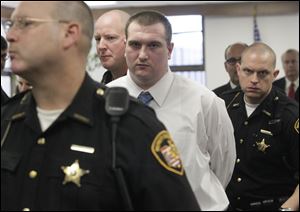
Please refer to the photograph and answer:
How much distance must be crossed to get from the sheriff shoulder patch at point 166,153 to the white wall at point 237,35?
24.3 ft

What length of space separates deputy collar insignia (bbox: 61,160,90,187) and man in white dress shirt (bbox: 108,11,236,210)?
79 centimetres

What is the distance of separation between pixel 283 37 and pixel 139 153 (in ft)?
25.2

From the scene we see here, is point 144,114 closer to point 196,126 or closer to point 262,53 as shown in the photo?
point 196,126

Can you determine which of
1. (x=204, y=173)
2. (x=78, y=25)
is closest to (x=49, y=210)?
(x=78, y=25)

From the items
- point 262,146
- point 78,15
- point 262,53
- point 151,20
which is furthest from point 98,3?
point 78,15

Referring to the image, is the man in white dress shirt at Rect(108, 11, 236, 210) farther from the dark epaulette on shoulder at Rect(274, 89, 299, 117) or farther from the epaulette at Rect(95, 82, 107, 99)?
the dark epaulette on shoulder at Rect(274, 89, 299, 117)

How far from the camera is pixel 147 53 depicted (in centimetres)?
251

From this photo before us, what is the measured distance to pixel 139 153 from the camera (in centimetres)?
161

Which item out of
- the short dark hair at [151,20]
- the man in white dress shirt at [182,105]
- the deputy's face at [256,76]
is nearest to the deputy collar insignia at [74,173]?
the man in white dress shirt at [182,105]

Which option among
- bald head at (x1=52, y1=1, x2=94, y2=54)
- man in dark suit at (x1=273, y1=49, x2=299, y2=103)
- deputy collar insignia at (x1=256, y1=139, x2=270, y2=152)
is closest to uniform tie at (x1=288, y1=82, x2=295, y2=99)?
man in dark suit at (x1=273, y1=49, x2=299, y2=103)

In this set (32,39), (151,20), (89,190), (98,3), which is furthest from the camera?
(98,3)

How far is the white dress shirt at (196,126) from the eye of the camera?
7.72 feet

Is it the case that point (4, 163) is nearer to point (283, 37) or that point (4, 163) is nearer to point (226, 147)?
point (226, 147)

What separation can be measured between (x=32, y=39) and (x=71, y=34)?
12 cm
